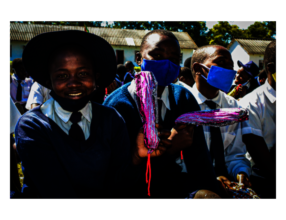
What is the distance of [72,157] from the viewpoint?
155 centimetres

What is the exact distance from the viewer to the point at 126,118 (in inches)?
75.1

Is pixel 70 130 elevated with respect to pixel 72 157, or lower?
elevated

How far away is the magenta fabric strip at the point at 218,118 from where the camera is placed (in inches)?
59.9

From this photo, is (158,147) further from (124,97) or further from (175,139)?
(124,97)

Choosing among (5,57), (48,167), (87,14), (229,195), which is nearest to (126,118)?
(48,167)

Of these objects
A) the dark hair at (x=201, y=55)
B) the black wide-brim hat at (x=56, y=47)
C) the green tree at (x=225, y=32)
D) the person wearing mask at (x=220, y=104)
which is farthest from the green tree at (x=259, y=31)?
the black wide-brim hat at (x=56, y=47)

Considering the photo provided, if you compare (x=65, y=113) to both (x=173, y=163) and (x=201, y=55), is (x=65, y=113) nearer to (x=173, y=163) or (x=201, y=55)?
(x=173, y=163)

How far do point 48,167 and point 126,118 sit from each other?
2.35 ft

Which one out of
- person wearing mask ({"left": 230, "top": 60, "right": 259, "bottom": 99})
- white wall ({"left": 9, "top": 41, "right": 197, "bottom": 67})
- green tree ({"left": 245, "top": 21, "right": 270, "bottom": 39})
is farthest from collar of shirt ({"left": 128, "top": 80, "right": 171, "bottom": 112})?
green tree ({"left": 245, "top": 21, "right": 270, "bottom": 39})

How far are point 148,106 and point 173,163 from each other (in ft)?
2.21

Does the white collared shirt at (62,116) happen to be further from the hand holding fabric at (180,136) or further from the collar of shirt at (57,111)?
the hand holding fabric at (180,136)

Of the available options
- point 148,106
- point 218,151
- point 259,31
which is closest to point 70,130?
point 148,106

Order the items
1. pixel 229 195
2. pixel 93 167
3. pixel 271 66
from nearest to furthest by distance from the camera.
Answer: pixel 93 167 < pixel 229 195 < pixel 271 66

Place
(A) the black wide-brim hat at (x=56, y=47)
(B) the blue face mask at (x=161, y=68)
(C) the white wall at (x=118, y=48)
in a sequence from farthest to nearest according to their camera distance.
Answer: (C) the white wall at (x=118, y=48)
(B) the blue face mask at (x=161, y=68)
(A) the black wide-brim hat at (x=56, y=47)
